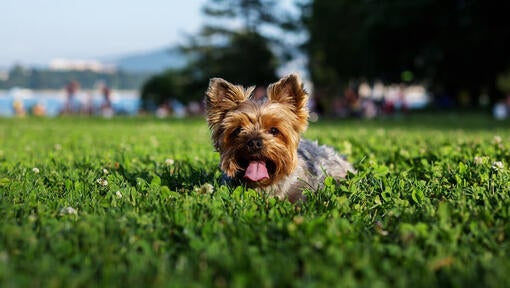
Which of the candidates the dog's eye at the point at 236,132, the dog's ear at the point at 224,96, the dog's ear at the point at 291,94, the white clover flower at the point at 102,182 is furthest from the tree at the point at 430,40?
the white clover flower at the point at 102,182

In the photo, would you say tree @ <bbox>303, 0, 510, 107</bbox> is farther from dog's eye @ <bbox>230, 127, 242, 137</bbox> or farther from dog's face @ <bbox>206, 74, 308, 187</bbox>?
dog's eye @ <bbox>230, 127, 242, 137</bbox>

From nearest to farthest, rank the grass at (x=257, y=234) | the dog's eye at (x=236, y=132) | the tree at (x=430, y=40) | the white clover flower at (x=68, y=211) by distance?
1. the grass at (x=257, y=234)
2. the white clover flower at (x=68, y=211)
3. the dog's eye at (x=236, y=132)
4. the tree at (x=430, y=40)

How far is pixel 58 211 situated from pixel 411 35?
143 feet

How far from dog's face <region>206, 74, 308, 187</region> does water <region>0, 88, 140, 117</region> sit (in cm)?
4029

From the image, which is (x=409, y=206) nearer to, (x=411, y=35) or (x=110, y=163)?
(x=110, y=163)

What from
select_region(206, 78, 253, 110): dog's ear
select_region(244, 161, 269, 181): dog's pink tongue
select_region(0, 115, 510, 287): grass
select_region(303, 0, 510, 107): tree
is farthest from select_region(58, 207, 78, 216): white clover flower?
select_region(303, 0, 510, 107): tree

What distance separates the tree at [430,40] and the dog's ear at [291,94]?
33.3 m

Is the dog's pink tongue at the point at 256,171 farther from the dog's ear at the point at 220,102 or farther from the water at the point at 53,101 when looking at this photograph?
the water at the point at 53,101

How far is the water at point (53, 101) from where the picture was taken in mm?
53434

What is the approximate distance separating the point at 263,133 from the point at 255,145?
23 centimetres

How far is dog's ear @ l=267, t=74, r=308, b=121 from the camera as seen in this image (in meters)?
5.85

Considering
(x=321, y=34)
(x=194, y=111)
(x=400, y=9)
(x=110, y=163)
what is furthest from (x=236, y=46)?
(x=110, y=163)

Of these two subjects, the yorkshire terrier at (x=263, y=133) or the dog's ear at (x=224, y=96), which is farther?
the dog's ear at (x=224, y=96)

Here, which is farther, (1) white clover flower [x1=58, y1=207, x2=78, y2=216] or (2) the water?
(2) the water
